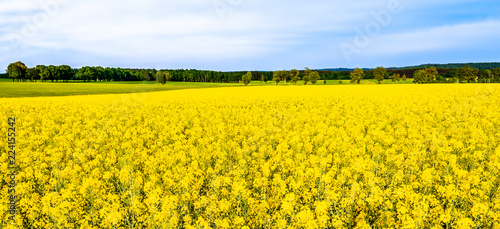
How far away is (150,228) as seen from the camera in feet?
15.8

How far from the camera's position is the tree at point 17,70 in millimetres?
100544

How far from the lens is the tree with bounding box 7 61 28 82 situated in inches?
3958

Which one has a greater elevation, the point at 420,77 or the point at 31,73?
the point at 31,73

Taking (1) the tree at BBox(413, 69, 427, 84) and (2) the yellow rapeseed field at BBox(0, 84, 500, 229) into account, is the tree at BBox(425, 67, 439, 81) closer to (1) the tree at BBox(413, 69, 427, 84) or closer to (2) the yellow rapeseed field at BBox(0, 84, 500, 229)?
(1) the tree at BBox(413, 69, 427, 84)

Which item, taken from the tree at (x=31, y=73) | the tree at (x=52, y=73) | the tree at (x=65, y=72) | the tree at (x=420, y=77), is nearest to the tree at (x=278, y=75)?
the tree at (x=420, y=77)

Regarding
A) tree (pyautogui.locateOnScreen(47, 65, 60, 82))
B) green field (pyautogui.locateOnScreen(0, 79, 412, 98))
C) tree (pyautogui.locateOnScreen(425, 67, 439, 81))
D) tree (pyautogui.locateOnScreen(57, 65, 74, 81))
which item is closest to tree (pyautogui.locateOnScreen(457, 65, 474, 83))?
tree (pyautogui.locateOnScreen(425, 67, 439, 81))

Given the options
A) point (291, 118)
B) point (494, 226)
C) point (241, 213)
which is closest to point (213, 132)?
point (291, 118)

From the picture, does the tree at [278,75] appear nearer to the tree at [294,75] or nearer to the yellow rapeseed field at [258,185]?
the tree at [294,75]

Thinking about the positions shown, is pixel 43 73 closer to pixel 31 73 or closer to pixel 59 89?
pixel 31 73

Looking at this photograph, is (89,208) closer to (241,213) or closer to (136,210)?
(136,210)

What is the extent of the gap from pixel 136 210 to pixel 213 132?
22.8ft

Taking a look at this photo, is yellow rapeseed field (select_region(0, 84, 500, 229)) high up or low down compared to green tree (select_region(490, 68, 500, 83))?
down

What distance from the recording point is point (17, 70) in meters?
101

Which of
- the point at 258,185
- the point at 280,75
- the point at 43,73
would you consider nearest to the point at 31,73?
the point at 43,73
